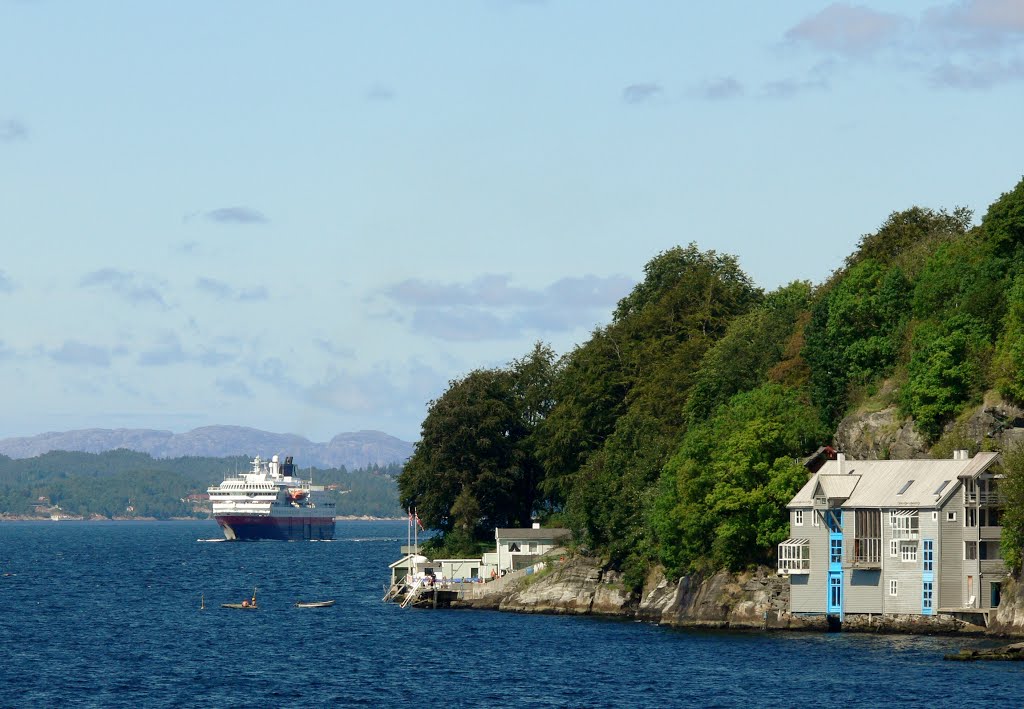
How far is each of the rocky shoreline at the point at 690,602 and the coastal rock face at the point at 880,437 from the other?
9.78 metres

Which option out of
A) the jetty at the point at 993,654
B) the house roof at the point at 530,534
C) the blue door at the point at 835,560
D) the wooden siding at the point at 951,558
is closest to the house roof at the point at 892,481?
the wooden siding at the point at 951,558

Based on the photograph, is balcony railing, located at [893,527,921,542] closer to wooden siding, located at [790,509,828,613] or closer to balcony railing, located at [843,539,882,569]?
balcony railing, located at [843,539,882,569]

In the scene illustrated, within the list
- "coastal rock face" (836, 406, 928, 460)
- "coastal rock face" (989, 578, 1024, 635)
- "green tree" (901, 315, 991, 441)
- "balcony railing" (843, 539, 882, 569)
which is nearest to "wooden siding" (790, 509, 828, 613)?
"balcony railing" (843, 539, 882, 569)

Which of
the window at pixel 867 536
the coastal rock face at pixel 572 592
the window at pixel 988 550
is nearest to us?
the window at pixel 988 550

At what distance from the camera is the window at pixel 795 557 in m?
97.6

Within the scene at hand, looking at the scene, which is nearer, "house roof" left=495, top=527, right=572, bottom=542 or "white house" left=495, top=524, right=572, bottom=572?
"white house" left=495, top=524, right=572, bottom=572

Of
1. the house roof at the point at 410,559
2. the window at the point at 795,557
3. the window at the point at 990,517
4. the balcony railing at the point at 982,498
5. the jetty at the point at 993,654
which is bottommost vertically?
the jetty at the point at 993,654

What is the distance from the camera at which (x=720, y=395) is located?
4774 inches

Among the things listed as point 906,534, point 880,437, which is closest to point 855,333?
point 880,437

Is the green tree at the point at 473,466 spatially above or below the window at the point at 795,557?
above

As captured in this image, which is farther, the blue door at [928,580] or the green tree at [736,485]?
the green tree at [736,485]

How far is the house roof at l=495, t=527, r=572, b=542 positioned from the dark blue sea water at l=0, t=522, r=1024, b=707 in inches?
420

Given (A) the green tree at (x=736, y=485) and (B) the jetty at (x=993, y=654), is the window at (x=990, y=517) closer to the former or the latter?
(A) the green tree at (x=736, y=485)

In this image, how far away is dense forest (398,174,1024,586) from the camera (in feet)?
334
